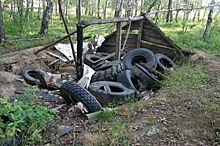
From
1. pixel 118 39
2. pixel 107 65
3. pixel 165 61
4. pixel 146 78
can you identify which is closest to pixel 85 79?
pixel 107 65

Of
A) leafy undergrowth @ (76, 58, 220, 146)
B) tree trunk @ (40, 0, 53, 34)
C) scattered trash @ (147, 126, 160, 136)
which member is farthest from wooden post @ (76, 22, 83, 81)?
tree trunk @ (40, 0, 53, 34)

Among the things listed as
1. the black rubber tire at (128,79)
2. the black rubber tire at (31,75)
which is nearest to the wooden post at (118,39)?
the black rubber tire at (128,79)

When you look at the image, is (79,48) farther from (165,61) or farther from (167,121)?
(165,61)

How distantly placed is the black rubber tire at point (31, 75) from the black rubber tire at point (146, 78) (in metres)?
2.27

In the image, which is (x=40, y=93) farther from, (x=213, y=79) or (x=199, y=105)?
(x=213, y=79)

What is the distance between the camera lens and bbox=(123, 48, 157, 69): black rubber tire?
742cm

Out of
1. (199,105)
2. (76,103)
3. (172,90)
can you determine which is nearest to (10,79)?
(76,103)

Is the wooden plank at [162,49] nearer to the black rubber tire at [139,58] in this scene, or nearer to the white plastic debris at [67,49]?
the black rubber tire at [139,58]

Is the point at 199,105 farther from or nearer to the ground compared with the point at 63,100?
farther from the ground

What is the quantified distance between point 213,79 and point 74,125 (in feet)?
12.2

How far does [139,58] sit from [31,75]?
3098 millimetres

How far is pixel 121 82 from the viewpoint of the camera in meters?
6.42

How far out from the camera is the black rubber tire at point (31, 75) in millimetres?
6808

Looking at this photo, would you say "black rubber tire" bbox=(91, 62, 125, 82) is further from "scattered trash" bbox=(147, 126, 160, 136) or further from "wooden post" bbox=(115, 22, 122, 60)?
"scattered trash" bbox=(147, 126, 160, 136)
